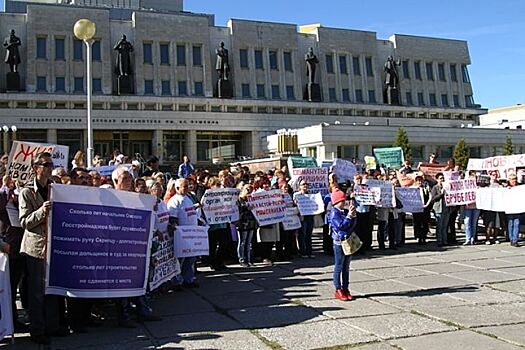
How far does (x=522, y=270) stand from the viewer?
1192cm

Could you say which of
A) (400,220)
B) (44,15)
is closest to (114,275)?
(400,220)

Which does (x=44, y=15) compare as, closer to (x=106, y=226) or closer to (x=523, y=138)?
(x=523, y=138)

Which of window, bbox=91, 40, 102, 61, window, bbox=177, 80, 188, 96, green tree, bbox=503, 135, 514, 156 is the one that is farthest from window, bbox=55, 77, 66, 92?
green tree, bbox=503, 135, 514, 156

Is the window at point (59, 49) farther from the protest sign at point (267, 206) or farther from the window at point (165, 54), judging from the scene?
the protest sign at point (267, 206)

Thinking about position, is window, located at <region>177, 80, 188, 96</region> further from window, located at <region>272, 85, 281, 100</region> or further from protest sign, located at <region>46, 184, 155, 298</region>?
protest sign, located at <region>46, 184, 155, 298</region>

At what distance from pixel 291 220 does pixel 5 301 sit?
7.81m

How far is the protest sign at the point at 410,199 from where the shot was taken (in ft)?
53.5

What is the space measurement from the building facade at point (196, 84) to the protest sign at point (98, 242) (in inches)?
1891

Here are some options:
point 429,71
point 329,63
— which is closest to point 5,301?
point 329,63

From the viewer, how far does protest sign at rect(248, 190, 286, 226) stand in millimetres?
13461

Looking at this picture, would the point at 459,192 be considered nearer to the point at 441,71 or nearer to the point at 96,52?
the point at 96,52

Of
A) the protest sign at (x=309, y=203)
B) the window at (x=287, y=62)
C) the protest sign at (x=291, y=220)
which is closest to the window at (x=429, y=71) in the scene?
the window at (x=287, y=62)

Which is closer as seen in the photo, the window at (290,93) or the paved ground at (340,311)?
the paved ground at (340,311)

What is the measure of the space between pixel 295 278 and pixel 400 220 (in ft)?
18.5
